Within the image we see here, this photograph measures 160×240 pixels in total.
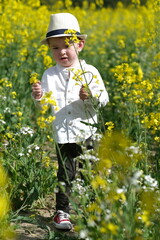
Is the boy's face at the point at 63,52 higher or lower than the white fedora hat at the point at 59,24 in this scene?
lower

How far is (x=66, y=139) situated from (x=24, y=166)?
46cm

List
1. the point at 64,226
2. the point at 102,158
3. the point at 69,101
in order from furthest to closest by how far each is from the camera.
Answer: the point at 69,101 → the point at 64,226 → the point at 102,158

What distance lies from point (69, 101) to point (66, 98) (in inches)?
1.7

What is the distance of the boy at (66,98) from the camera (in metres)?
3.04

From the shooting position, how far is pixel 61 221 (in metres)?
2.94

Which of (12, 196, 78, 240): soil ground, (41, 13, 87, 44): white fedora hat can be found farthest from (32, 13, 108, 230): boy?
(12, 196, 78, 240): soil ground

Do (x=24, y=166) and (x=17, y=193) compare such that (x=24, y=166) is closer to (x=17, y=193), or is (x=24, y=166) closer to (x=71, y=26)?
(x=17, y=193)

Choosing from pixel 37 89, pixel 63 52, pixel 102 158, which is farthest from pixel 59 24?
pixel 102 158

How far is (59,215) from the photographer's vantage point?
9.78 feet

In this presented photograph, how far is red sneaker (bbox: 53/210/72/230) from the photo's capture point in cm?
293

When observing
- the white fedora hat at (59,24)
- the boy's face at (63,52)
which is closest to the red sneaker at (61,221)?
the boy's face at (63,52)

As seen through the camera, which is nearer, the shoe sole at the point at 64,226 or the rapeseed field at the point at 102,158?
the rapeseed field at the point at 102,158

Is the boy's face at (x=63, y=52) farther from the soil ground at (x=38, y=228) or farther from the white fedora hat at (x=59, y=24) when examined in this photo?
the soil ground at (x=38, y=228)

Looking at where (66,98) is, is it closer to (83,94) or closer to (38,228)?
(83,94)
